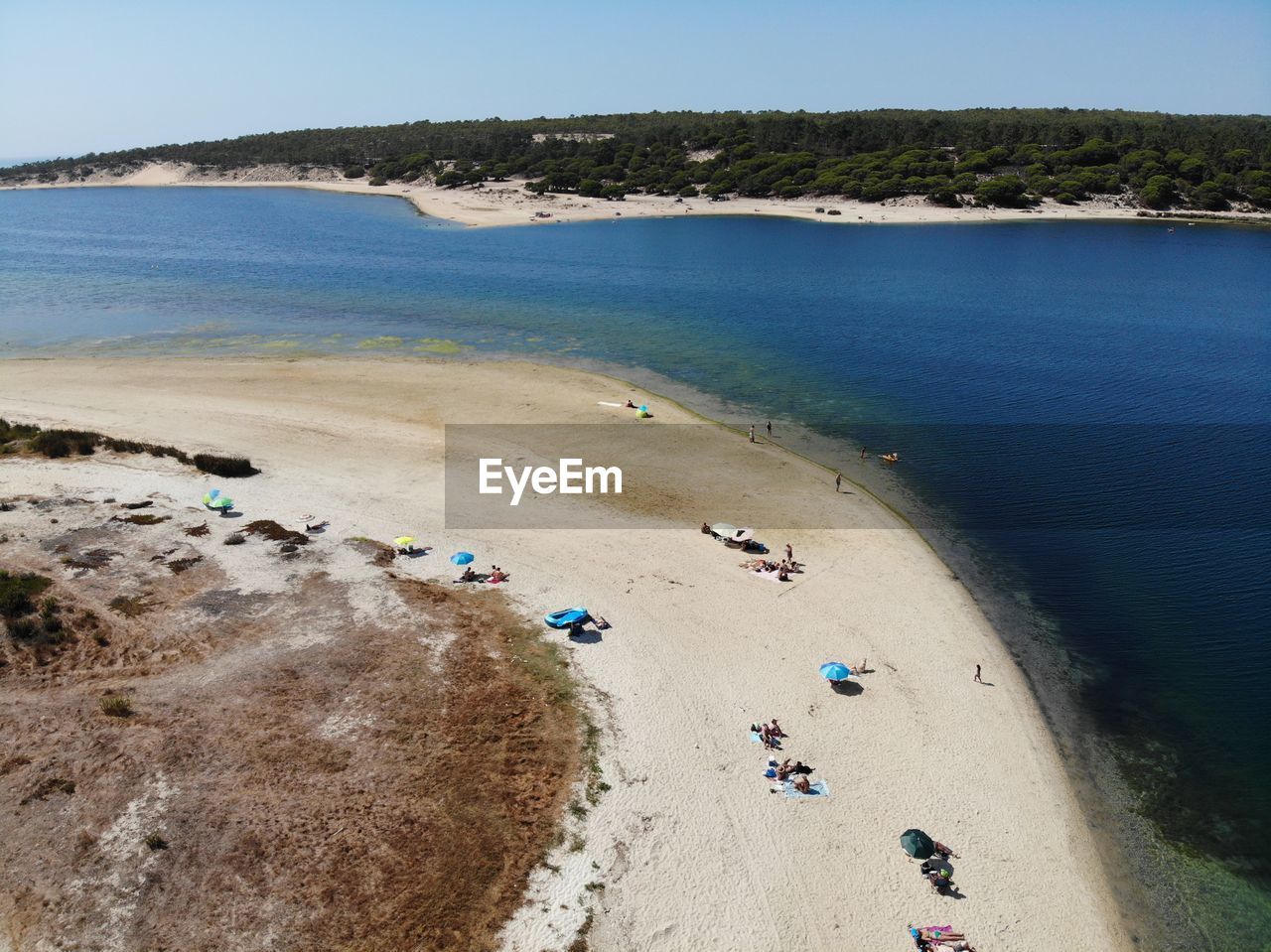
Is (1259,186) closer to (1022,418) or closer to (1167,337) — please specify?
(1167,337)

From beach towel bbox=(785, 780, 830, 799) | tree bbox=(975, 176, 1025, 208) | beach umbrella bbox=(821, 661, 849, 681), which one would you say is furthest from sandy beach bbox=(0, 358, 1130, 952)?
tree bbox=(975, 176, 1025, 208)

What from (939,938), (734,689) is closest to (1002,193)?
(734,689)

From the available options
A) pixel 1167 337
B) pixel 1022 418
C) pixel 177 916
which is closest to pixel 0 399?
pixel 177 916

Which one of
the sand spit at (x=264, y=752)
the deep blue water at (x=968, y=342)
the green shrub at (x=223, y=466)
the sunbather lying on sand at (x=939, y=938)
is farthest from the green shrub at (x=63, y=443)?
the sunbather lying on sand at (x=939, y=938)

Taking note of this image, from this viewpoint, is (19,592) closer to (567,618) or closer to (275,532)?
(275,532)

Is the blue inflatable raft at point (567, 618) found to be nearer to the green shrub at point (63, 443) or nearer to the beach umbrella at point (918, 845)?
the beach umbrella at point (918, 845)
